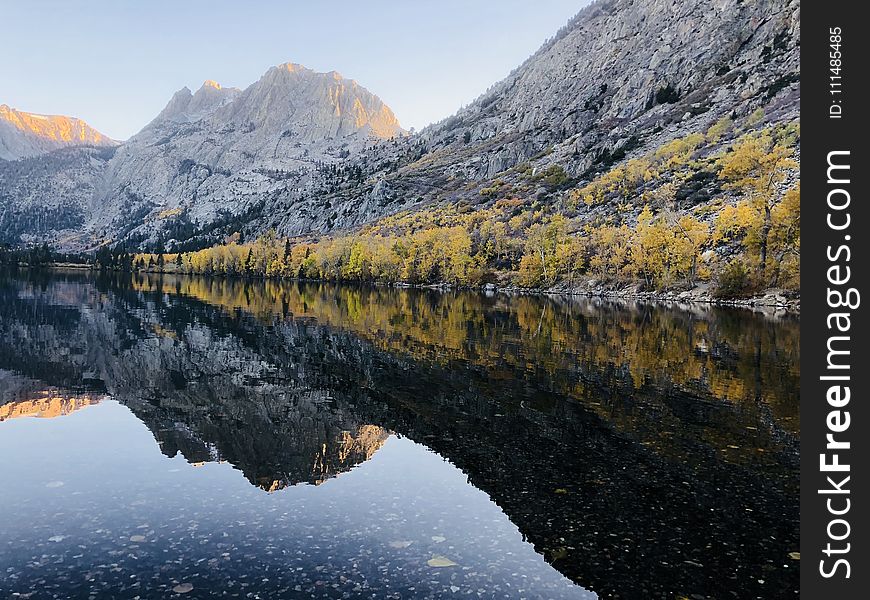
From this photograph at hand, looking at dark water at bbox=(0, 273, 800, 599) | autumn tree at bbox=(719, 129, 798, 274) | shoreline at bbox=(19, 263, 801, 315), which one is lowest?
dark water at bbox=(0, 273, 800, 599)

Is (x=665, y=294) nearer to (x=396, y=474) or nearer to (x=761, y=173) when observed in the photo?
(x=761, y=173)

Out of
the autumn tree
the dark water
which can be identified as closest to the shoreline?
the autumn tree

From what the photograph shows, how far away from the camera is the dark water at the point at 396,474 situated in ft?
34.6

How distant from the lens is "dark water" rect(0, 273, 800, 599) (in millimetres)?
10555

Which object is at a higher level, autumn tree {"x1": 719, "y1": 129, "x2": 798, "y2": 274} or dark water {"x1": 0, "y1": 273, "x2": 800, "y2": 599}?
autumn tree {"x1": 719, "y1": 129, "x2": 798, "y2": 274}

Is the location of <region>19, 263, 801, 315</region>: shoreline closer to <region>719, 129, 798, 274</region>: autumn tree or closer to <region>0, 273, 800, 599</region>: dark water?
<region>719, 129, 798, 274</region>: autumn tree

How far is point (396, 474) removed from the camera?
16.4 m

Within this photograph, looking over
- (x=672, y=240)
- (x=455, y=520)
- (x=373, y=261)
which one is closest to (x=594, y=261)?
(x=672, y=240)

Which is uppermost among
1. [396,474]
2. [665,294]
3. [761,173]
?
[761,173]

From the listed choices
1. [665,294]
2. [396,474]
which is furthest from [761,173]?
[396,474]

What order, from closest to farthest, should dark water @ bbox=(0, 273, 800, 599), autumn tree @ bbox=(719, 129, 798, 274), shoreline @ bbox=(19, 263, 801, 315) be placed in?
dark water @ bbox=(0, 273, 800, 599)
shoreline @ bbox=(19, 263, 801, 315)
autumn tree @ bbox=(719, 129, 798, 274)

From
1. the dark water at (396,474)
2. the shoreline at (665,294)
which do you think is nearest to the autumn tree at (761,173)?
the shoreline at (665,294)

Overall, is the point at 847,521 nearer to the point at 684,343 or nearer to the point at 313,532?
the point at 313,532

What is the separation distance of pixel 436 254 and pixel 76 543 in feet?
440
